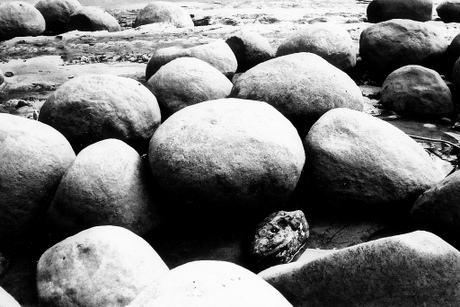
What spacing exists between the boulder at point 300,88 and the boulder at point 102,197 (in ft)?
4.30

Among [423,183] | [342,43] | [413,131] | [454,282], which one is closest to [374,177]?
[423,183]

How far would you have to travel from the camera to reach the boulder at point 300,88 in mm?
4074

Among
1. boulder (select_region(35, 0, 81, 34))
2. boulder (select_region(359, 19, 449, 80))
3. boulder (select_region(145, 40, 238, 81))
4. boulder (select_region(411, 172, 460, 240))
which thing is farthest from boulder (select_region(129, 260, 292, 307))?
boulder (select_region(35, 0, 81, 34))

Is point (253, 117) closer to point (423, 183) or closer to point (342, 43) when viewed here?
point (423, 183)

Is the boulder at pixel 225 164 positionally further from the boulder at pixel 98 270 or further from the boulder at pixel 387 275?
the boulder at pixel 387 275

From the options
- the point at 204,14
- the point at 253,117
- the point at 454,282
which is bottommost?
the point at 204,14

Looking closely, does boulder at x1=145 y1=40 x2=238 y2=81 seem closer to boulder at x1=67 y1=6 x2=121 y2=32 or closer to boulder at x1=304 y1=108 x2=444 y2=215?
boulder at x1=304 y1=108 x2=444 y2=215

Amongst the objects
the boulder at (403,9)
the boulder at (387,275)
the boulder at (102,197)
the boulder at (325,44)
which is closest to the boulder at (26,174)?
the boulder at (102,197)

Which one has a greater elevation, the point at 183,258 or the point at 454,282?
the point at 454,282

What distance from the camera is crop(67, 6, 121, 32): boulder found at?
324 inches

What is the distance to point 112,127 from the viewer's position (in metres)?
3.79

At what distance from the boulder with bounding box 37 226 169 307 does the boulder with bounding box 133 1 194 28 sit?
243 inches

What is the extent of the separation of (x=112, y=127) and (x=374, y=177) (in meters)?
1.79

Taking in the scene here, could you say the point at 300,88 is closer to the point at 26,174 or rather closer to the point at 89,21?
the point at 26,174
